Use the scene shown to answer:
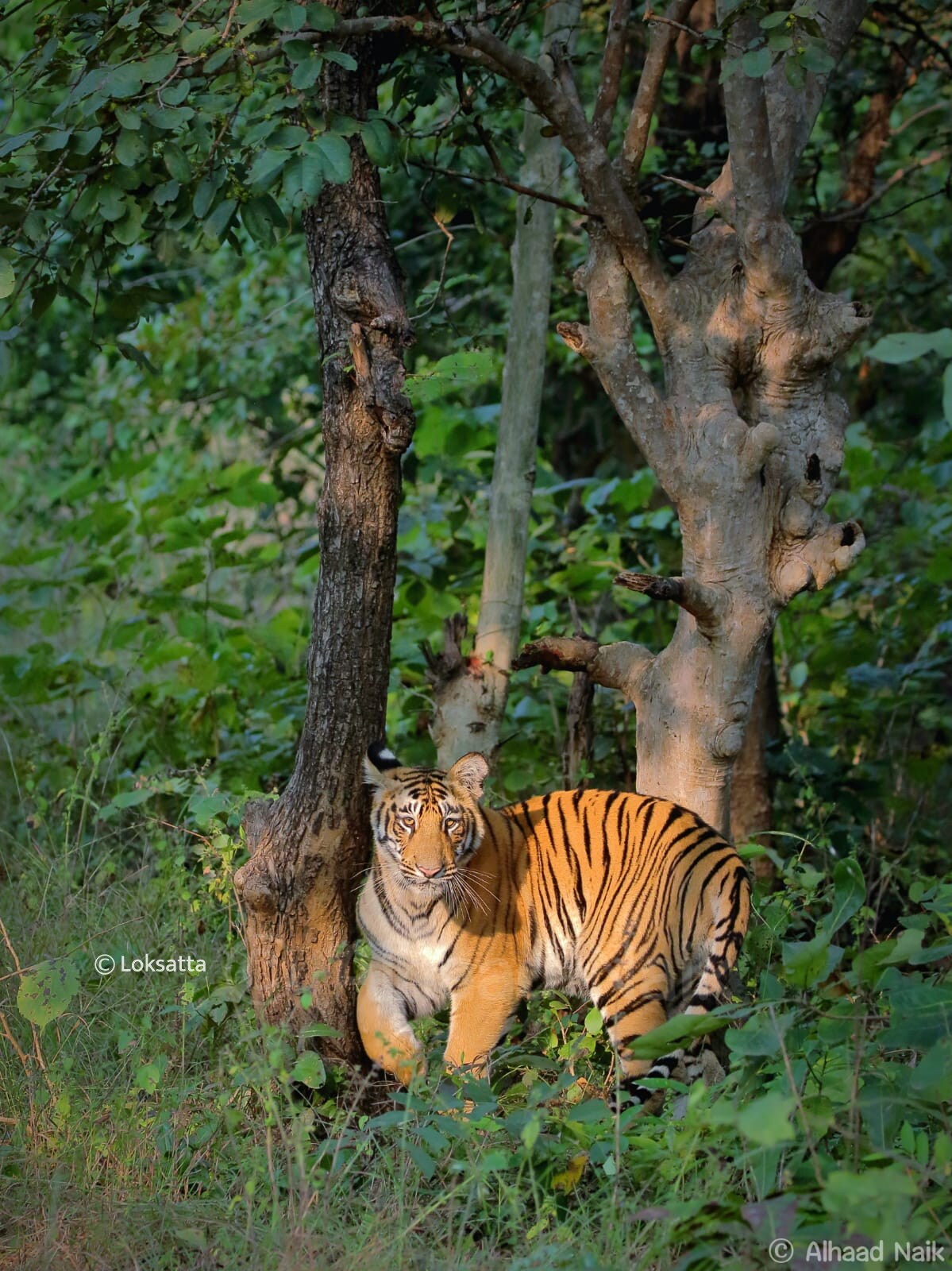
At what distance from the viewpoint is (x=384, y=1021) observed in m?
4.25

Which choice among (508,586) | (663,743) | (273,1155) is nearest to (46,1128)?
(273,1155)

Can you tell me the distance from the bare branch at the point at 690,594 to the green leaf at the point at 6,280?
Answer: 1.78m

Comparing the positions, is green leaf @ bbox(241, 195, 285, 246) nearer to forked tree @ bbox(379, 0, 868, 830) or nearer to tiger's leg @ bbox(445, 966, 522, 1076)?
forked tree @ bbox(379, 0, 868, 830)

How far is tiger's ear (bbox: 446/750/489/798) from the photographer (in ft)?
14.8

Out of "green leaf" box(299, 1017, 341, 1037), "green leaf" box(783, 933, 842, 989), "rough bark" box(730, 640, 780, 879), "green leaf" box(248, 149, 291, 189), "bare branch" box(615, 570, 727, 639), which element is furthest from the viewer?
"rough bark" box(730, 640, 780, 879)

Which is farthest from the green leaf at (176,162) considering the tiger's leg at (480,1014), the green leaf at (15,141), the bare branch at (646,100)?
the tiger's leg at (480,1014)

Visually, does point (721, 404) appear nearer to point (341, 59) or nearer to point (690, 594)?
point (690, 594)

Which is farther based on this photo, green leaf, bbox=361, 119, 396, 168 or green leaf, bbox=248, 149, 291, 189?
green leaf, bbox=361, 119, 396, 168

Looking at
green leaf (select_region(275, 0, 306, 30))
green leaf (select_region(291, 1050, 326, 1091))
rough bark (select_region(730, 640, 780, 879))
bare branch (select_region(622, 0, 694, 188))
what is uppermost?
bare branch (select_region(622, 0, 694, 188))

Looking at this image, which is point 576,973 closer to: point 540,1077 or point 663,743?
point 540,1077

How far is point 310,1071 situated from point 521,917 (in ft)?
3.42

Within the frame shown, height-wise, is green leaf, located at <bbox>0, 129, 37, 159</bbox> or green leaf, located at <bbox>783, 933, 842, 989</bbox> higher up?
green leaf, located at <bbox>0, 129, 37, 159</bbox>

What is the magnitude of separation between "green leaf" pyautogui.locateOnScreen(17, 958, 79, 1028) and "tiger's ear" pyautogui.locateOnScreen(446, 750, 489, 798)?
51.5 inches

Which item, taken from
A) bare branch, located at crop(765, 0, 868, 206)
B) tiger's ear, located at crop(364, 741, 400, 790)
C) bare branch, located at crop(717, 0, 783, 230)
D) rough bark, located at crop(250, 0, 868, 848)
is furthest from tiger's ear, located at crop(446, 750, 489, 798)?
bare branch, located at crop(765, 0, 868, 206)
